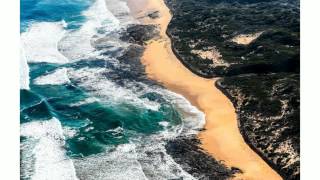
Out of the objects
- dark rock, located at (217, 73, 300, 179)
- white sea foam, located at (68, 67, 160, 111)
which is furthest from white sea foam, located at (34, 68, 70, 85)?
dark rock, located at (217, 73, 300, 179)

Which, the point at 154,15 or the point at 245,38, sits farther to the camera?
the point at 154,15

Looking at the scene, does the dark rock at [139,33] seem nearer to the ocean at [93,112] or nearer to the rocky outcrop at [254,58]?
the ocean at [93,112]

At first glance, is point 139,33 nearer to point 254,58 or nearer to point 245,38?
point 245,38

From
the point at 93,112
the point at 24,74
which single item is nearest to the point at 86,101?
the point at 93,112

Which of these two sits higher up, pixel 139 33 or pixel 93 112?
pixel 93 112

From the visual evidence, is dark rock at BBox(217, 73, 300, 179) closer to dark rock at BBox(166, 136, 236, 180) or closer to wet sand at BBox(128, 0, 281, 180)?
wet sand at BBox(128, 0, 281, 180)

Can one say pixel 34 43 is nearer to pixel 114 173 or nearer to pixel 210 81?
pixel 210 81
